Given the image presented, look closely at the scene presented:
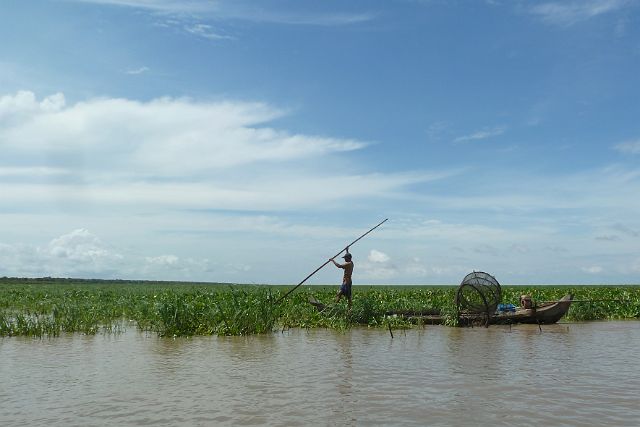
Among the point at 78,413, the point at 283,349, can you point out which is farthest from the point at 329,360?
the point at 78,413

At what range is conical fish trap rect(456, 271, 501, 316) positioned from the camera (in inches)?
602

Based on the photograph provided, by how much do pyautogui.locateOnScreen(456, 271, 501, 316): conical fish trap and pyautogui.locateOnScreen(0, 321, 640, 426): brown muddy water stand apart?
2.44m

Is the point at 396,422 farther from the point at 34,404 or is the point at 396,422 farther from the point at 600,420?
the point at 34,404

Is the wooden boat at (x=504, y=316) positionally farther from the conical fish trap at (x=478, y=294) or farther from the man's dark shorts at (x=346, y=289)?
the man's dark shorts at (x=346, y=289)

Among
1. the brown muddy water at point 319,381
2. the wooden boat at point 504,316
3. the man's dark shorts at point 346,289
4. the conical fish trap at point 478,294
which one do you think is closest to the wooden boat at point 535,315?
the wooden boat at point 504,316

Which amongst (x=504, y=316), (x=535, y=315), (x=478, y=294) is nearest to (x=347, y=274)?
(x=478, y=294)

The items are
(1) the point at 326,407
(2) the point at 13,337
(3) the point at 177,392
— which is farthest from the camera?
(2) the point at 13,337

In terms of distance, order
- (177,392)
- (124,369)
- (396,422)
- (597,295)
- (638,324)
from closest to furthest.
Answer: (396,422)
(177,392)
(124,369)
(638,324)
(597,295)

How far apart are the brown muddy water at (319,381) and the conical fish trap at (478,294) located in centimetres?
244

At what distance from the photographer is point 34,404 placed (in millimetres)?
6934

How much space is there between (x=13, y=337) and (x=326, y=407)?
9088 mm

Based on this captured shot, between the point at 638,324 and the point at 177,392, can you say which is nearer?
the point at 177,392

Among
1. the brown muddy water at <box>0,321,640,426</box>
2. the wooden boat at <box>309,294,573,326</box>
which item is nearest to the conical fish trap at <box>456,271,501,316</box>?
the wooden boat at <box>309,294,573,326</box>

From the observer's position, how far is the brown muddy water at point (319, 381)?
6.40m
